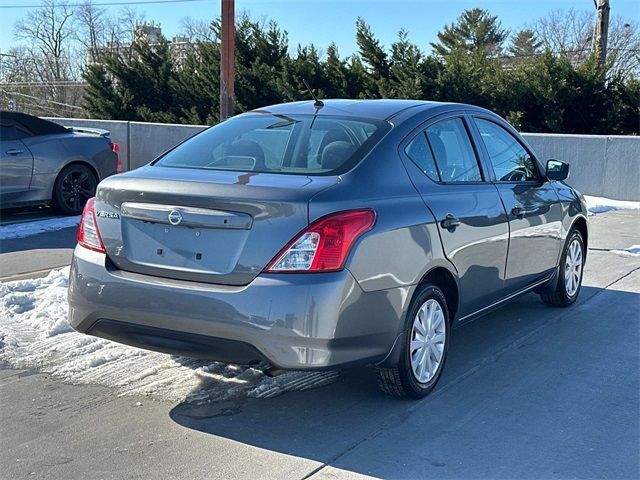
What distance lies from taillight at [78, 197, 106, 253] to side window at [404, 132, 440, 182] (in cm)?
177

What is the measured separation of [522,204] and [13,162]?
7.09 meters

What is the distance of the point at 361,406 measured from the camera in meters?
4.35

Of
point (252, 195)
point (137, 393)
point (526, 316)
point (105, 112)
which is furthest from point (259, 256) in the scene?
point (105, 112)

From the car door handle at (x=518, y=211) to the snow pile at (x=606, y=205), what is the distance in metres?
7.47

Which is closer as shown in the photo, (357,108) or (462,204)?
(462,204)

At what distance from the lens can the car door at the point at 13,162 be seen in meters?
9.98

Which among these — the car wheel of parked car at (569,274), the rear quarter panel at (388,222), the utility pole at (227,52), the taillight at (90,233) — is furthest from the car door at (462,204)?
the utility pole at (227,52)

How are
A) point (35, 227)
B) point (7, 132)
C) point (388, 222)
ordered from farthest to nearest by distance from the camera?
point (7, 132), point (35, 227), point (388, 222)

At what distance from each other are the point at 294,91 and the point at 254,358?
51.4 feet

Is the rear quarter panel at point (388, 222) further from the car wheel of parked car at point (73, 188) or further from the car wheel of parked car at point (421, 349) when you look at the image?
the car wheel of parked car at point (73, 188)

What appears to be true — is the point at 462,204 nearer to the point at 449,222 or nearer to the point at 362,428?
the point at 449,222

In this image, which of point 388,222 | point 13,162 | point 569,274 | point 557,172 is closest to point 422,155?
point 388,222

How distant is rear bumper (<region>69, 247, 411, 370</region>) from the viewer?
144 inches

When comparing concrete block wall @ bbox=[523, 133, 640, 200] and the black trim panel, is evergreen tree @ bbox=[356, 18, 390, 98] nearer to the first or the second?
concrete block wall @ bbox=[523, 133, 640, 200]
